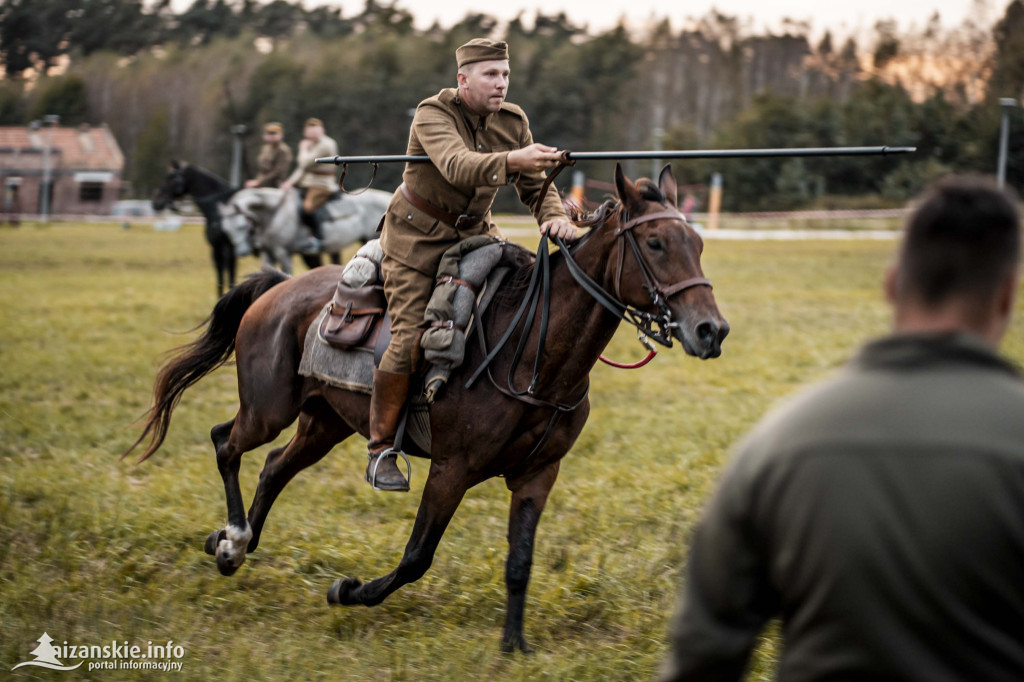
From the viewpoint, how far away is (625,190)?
455cm

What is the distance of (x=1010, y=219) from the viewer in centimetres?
183

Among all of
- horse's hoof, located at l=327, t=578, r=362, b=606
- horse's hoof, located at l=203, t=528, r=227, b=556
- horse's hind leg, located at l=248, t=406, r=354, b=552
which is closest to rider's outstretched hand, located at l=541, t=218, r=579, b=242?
horse's hind leg, located at l=248, t=406, r=354, b=552

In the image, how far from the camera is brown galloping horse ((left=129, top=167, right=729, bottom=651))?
4.48 metres

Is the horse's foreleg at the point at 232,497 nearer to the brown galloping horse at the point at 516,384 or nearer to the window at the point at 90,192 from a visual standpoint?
the brown galloping horse at the point at 516,384

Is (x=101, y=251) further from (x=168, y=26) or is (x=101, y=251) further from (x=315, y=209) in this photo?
(x=168, y=26)

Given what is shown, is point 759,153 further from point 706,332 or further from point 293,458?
point 293,458

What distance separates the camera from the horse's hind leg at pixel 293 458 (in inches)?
235

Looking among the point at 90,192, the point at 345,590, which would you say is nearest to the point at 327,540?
the point at 345,590

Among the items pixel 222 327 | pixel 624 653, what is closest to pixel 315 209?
pixel 222 327

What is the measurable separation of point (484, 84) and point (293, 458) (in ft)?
8.17

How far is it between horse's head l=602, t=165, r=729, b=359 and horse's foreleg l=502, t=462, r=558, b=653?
1118 millimetres

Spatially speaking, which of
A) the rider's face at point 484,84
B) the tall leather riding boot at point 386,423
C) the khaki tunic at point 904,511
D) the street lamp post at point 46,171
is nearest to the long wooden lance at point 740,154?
the rider's face at point 484,84

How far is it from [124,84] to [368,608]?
3947 inches

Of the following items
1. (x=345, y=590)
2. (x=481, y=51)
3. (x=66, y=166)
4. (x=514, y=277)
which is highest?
(x=66, y=166)
